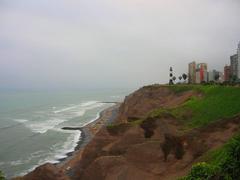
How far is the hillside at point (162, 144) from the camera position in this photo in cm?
3362

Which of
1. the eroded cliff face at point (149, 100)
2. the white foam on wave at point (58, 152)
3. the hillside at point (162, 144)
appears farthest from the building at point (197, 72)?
the hillside at point (162, 144)

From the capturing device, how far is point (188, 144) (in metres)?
34.5

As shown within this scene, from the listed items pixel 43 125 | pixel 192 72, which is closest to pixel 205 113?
pixel 43 125

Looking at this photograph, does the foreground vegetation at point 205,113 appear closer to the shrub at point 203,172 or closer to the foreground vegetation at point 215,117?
the foreground vegetation at point 215,117

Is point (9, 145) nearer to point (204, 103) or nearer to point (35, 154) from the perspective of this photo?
point (35, 154)

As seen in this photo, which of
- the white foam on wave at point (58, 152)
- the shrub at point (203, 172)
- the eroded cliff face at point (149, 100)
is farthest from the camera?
the eroded cliff face at point (149, 100)

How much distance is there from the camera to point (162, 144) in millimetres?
34906

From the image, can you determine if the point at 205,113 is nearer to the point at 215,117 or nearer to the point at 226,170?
the point at 215,117

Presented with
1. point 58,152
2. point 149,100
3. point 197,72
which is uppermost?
point 197,72

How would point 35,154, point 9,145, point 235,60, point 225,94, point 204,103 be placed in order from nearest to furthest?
point 204,103, point 225,94, point 35,154, point 9,145, point 235,60

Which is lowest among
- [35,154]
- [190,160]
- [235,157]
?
[35,154]

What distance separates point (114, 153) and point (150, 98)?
47086 millimetres

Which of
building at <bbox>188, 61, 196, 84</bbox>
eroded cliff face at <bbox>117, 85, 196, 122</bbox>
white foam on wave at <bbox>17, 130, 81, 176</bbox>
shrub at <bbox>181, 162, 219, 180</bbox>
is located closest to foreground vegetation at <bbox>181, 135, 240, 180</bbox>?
shrub at <bbox>181, 162, 219, 180</bbox>

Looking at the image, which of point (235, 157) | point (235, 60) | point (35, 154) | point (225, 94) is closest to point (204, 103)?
point (225, 94)
